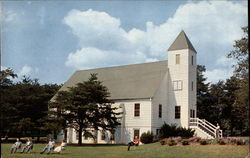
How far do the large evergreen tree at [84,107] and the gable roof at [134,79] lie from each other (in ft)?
17.6

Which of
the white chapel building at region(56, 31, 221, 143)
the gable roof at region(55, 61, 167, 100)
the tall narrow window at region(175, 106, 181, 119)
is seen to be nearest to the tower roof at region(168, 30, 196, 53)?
the white chapel building at region(56, 31, 221, 143)

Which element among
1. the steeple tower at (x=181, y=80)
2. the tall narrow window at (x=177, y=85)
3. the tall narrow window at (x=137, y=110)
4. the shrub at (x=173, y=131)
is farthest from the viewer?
the tall narrow window at (x=177, y=85)

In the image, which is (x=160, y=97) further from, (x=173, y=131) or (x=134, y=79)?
(x=173, y=131)

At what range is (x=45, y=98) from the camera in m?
40.1

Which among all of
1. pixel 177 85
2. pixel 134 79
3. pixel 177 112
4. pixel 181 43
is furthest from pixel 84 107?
pixel 181 43

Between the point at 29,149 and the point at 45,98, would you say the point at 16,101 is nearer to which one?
the point at 45,98

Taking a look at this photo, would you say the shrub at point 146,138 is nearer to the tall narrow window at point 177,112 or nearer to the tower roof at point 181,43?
the tall narrow window at point 177,112

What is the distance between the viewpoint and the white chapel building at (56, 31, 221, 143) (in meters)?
37.1

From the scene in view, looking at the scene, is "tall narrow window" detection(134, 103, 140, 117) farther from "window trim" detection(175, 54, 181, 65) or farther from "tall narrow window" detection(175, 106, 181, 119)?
"window trim" detection(175, 54, 181, 65)

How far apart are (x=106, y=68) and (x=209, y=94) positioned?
11882mm

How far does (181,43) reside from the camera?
3866 centimetres

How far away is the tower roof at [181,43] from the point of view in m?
38.4

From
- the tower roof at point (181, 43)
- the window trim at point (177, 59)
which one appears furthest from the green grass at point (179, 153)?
the tower roof at point (181, 43)

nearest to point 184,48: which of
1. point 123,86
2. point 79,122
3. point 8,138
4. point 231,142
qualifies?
point 123,86
